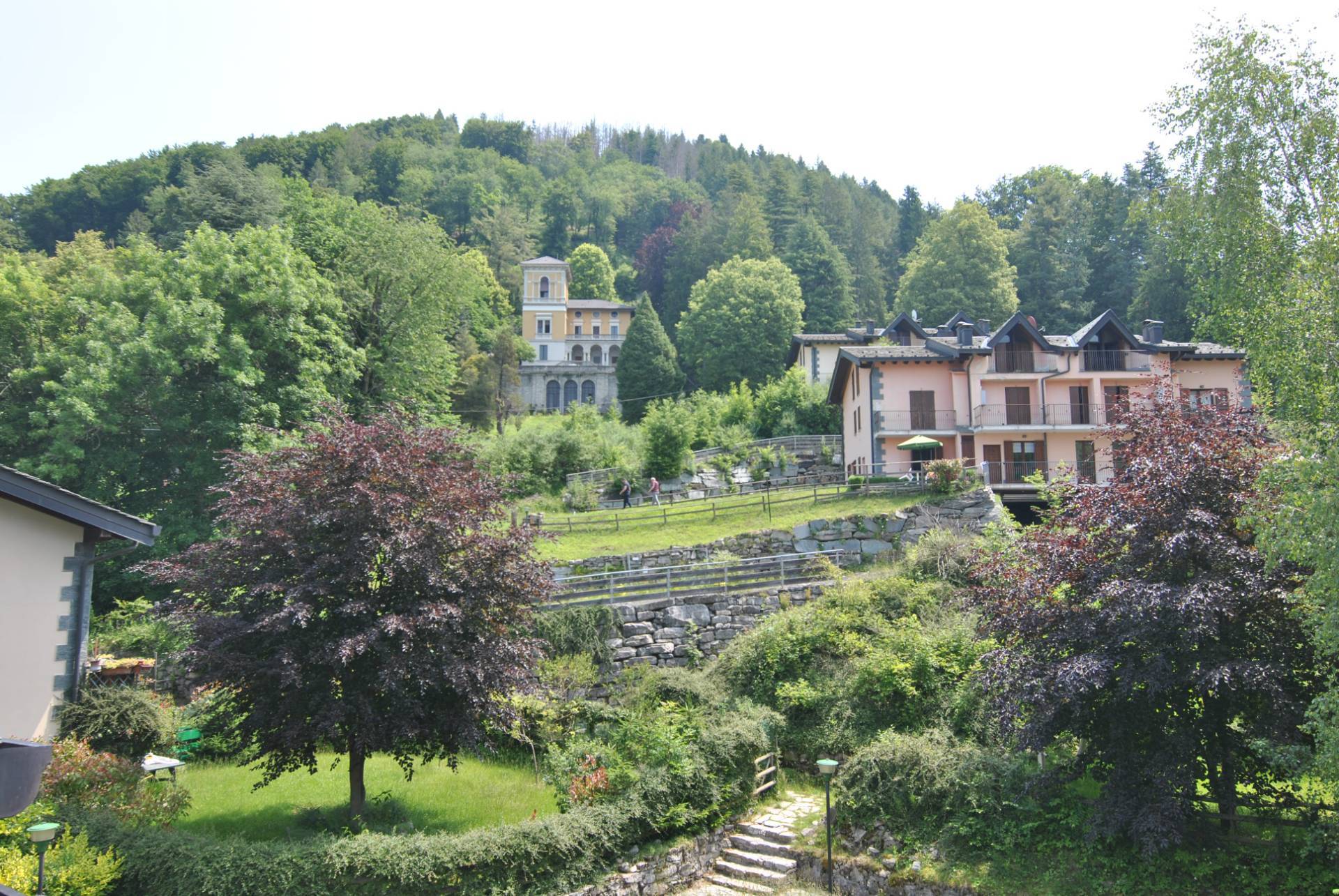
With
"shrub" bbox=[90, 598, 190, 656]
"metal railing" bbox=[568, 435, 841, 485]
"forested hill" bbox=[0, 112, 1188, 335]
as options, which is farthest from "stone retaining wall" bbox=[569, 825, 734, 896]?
"metal railing" bbox=[568, 435, 841, 485]

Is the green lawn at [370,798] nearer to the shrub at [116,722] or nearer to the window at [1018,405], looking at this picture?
the shrub at [116,722]

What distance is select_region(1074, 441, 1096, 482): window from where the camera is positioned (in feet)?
103

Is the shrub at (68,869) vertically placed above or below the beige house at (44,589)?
below

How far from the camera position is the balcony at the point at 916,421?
1336 inches

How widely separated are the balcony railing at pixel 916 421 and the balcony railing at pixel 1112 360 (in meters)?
5.14

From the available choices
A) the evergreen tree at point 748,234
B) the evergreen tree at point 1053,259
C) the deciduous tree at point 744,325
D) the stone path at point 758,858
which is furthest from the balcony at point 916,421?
the evergreen tree at point 748,234

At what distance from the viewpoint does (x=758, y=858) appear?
48.0 ft

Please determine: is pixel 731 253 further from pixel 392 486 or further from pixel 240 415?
pixel 392 486

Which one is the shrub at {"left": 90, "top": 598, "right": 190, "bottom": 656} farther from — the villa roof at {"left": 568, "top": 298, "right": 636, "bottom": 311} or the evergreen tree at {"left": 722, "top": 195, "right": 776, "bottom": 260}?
the villa roof at {"left": 568, "top": 298, "right": 636, "bottom": 311}

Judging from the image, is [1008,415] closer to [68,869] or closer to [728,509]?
[728,509]

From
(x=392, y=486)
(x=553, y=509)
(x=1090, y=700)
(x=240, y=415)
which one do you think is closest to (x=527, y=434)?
(x=553, y=509)

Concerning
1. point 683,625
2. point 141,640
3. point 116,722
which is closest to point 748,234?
point 683,625

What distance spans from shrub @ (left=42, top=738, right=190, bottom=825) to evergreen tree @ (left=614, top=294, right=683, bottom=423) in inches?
1775

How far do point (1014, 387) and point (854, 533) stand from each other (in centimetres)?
1158
